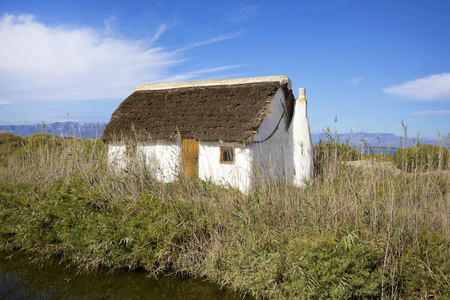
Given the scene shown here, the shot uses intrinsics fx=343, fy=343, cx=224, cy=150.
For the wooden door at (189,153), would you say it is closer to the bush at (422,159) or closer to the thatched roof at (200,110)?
the thatched roof at (200,110)

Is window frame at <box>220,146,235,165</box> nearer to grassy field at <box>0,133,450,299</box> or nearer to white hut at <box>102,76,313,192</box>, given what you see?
white hut at <box>102,76,313,192</box>

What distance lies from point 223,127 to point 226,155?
32.7 inches

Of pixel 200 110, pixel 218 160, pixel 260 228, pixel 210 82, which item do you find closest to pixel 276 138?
pixel 218 160

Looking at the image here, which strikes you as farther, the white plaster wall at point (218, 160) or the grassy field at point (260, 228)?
the white plaster wall at point (218, 160)

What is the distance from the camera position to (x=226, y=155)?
10.0 metres

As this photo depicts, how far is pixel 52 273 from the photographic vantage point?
19.5 feet

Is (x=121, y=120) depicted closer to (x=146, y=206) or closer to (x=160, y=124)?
(x=160, y=124)

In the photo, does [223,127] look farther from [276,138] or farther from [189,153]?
[276,138]

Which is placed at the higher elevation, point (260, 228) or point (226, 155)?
point (226, 155)

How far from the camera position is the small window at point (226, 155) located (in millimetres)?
9859

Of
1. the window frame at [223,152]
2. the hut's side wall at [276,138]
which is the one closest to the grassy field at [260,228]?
the window frame at [223,152]

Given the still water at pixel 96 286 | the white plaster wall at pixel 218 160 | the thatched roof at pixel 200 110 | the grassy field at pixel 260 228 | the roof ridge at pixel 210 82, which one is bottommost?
the still water at pixel 96 286

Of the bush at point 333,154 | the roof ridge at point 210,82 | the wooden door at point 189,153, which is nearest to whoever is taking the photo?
the bush at point 333,154

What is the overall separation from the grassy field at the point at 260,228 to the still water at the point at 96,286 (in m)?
0.17
